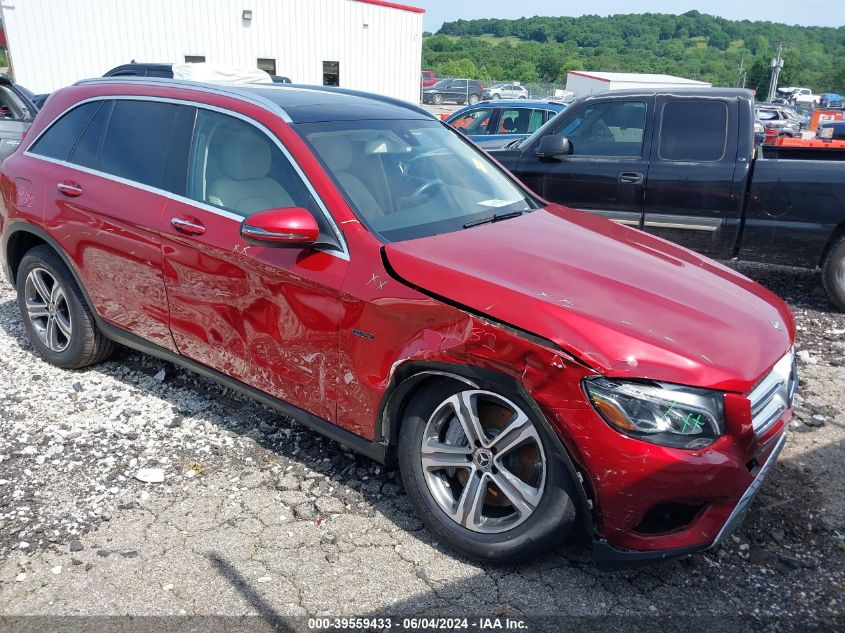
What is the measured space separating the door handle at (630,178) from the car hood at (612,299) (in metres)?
3.20

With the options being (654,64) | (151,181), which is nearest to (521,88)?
(151,181)

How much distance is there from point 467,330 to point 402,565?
1056 millimetres

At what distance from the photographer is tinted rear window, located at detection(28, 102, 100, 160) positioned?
4.32 m

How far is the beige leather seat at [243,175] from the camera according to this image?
341 cm

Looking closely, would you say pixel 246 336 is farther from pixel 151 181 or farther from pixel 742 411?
pixel 742 411

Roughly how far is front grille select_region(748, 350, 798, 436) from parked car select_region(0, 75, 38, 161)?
33.9 ft

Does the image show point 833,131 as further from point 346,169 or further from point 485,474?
point 485,474

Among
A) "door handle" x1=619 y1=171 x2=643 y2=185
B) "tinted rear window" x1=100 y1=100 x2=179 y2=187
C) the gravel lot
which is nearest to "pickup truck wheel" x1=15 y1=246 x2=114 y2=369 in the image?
the gravel lot

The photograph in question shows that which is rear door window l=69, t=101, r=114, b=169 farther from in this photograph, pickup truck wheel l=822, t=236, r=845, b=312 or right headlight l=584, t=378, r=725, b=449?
pickup truck wheel l=822, t=236, r=845, b=312

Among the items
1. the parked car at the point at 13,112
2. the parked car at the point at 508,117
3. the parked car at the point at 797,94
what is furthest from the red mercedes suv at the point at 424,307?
the parked car at the point at 797,94

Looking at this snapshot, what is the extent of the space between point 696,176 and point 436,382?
4.44 m

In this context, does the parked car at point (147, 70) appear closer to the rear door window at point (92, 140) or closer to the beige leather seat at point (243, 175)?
the rear door window at point (92, 140)

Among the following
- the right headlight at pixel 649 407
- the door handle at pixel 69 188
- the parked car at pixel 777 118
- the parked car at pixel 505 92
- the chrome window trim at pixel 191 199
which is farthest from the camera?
the parked car at pixel 505 92

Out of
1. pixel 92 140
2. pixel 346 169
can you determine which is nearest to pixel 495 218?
pixel 346 169
